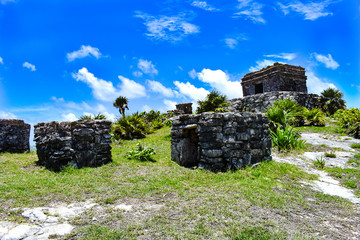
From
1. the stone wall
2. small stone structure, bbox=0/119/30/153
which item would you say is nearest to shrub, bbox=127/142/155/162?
small stone structure, bbox=0/119/30/153

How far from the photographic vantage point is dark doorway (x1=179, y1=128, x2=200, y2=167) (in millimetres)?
7242

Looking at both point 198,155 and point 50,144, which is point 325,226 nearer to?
point 198,155

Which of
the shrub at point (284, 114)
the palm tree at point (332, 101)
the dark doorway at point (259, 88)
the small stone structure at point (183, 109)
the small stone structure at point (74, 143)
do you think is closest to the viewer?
the small stone structure at point (74, 143)

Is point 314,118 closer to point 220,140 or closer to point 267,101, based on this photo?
point 267,101

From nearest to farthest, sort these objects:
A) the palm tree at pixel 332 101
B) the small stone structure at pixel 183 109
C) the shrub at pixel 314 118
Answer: the shrub at pixel 314 118 < the palm tree at pixel 332 101 < the small stone structure at pixel 183 109

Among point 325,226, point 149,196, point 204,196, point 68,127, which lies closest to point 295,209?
point 325,226

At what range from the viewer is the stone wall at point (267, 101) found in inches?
591

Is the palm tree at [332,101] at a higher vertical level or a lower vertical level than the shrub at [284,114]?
higher

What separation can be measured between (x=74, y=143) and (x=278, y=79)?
55.2ft

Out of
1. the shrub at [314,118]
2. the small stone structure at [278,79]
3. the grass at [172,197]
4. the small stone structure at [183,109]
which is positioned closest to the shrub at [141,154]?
the grass at [172,197]

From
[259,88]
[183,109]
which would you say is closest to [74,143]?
[183,109]

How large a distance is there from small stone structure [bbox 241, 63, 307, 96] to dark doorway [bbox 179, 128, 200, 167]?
44.3 ft

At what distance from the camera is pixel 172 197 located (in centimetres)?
455

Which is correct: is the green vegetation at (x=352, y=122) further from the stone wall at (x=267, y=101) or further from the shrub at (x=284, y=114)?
the stone wall at (x=267, y=101)
